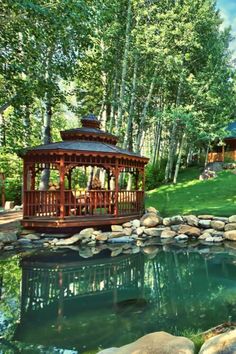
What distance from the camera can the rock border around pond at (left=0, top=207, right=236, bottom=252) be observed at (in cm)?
1028

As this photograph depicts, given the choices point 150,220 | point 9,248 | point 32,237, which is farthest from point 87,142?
point 9,248

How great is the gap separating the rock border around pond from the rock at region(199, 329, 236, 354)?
648 centimetres

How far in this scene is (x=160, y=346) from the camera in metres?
3.31

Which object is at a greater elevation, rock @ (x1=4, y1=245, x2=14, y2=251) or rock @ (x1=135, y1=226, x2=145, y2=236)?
rock @ (x1=135, y1=226, x2=145, y2=236)

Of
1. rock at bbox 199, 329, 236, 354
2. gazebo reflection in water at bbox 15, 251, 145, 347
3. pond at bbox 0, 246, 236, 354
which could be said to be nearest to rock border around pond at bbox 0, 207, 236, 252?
pond at bbox 0, 246, 236, 354

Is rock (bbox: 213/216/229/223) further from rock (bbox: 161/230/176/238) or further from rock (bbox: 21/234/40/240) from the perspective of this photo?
rock (bbox: 21/234/40/240)

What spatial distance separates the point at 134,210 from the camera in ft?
42.1

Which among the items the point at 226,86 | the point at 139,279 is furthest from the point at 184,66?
the point at 139,279

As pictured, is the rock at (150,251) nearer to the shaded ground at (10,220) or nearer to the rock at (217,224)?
the rock at (217,224)

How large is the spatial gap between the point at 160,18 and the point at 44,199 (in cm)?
1225

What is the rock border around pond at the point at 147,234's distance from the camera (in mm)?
10281

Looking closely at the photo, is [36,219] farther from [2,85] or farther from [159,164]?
[159,164]

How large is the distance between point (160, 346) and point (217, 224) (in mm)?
8299

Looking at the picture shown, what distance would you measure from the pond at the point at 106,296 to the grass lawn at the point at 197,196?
3.85 meters
